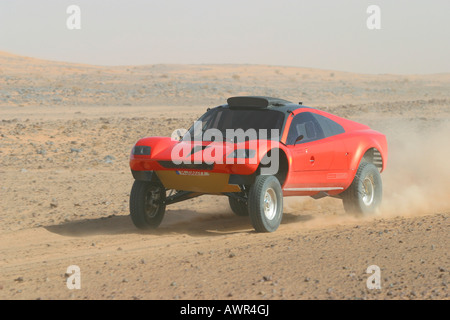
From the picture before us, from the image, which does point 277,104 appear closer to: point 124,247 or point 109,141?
point 124,247

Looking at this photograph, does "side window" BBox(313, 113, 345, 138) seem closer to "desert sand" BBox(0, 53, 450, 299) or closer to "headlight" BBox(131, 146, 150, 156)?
"desert sand" BBox(0, 53, 450, 299)

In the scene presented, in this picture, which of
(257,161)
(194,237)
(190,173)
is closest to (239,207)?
(194,237)

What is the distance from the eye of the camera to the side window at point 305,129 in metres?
9.29

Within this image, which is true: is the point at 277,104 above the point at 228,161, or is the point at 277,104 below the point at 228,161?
above

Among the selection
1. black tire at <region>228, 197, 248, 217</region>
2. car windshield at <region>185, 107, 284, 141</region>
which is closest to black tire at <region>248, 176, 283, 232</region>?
car windshield at <region>185, 107, 284, 141</region>

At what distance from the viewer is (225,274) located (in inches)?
257

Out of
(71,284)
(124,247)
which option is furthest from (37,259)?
(71,284)

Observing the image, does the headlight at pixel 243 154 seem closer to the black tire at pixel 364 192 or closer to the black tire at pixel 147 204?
the black tire at pixel 147 204

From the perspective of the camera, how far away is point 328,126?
10.1 m

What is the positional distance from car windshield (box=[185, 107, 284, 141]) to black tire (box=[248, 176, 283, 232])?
2.44 feet

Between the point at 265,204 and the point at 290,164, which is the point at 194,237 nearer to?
the point at 265,204

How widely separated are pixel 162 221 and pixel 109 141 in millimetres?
10091

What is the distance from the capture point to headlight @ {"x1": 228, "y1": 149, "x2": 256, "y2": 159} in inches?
329

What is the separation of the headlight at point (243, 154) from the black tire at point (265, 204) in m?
0.36
